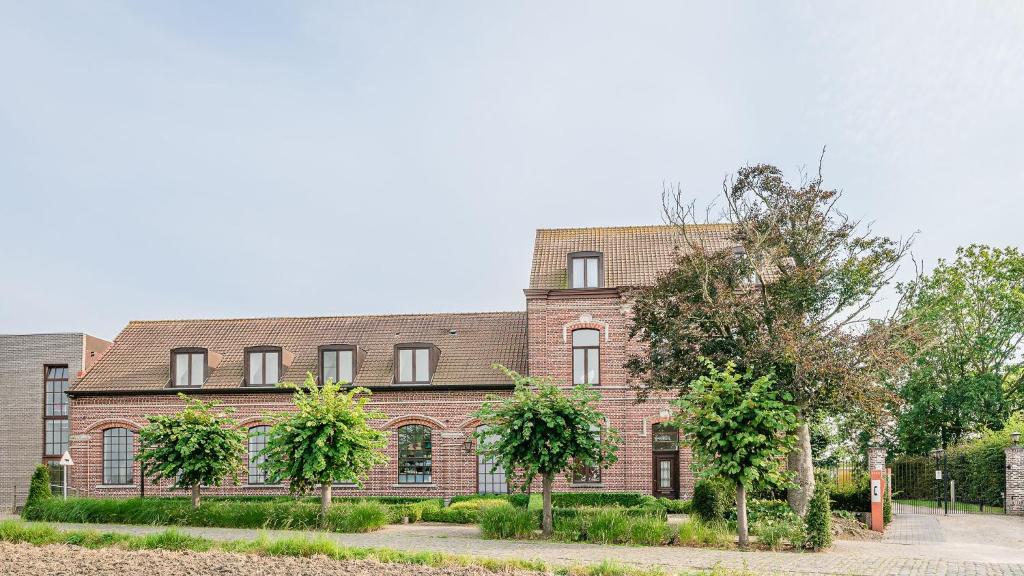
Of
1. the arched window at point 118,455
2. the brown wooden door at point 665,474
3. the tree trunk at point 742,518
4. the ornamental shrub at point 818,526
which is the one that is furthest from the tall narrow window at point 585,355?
the arched window at point 118,455

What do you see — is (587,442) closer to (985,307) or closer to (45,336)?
(45,336)

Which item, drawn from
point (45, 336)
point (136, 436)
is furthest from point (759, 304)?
point (45, 336)

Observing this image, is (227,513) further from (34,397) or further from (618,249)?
(34,397)

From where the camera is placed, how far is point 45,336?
113 ft

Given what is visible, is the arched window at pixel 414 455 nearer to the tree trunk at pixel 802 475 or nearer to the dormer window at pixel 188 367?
the dormer window at pixel 188 367

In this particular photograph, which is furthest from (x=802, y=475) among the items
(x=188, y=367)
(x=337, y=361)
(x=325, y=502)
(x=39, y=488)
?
(x=188, y=367)

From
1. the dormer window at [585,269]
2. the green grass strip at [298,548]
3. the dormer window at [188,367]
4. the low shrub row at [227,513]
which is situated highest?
the dormer window at [585,269]

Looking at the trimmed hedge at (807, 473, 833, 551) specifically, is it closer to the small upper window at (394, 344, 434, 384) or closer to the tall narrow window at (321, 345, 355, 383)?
the small upper window at (394, 344, 434, 384)

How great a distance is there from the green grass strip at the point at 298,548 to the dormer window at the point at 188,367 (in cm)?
1449

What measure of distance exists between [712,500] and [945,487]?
16089 millimetres

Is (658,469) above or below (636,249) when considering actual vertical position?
below

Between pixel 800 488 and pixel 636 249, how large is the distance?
12.2 metres

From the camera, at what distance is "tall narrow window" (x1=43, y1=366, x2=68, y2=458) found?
3384 centimetres

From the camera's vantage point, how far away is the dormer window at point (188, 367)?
31484mm
